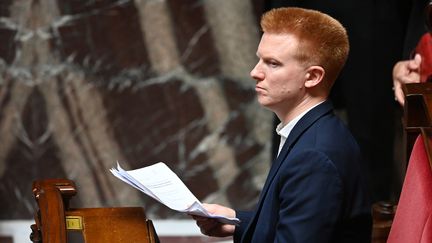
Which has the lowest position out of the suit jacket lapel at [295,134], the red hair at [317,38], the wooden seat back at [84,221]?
the wooden seat back at [84,221]

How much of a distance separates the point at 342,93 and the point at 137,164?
107 cm

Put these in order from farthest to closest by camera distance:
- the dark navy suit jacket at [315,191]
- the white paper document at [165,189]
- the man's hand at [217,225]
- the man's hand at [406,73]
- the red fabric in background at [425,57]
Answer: the man's hand at [406,73] → the red fabric in background at [425,57] → the man's hand at [217,225] → the white paper document at [165,189] → the dark navy suit jacket at [315,191]

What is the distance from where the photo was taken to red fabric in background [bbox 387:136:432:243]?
2.07 meters

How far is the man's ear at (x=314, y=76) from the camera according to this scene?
2.37 meters

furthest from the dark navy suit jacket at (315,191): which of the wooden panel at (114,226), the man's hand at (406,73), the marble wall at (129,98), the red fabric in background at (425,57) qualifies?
the marble wall at (129,98)

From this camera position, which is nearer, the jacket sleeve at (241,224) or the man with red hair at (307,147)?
the man with red hair at (307,147)

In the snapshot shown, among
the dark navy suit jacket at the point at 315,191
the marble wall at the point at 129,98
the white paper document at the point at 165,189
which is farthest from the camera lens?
the marble wall at the point at 129,98

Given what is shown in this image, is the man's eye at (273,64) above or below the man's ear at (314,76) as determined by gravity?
above

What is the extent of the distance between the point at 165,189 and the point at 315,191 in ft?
1.36

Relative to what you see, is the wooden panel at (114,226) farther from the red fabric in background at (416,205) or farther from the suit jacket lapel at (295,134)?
the red fabric in background at (416,205)

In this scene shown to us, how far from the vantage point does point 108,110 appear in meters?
4.37

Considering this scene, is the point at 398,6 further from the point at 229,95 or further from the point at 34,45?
the point at 34,45

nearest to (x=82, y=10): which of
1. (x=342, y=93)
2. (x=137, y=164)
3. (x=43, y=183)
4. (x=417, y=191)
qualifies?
(x=137, y=164)

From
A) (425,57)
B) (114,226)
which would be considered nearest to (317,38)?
(114,226)
